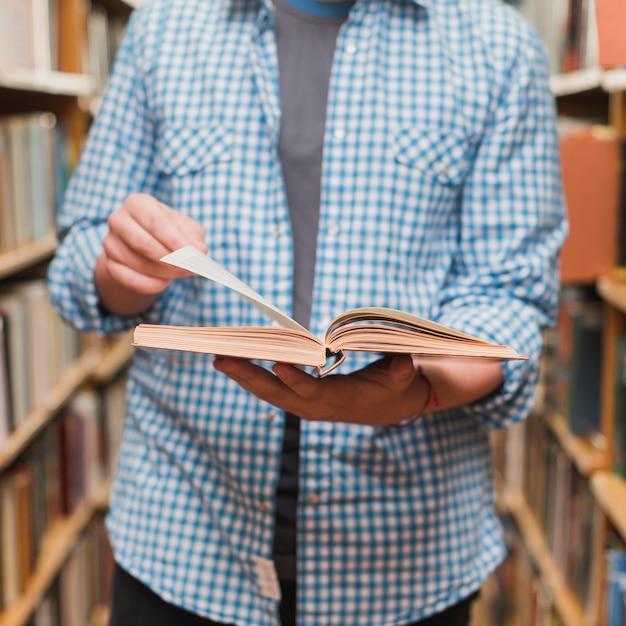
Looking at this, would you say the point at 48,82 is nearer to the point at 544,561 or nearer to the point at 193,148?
the point at 193,148

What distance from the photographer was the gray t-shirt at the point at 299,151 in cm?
97

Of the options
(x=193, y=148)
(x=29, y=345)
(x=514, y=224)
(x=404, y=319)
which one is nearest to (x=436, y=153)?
(x=514, y=224)

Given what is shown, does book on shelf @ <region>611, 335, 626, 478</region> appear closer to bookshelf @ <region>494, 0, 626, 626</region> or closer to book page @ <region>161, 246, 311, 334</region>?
bookshelf @ <region>494, 0, 626, 626</region>

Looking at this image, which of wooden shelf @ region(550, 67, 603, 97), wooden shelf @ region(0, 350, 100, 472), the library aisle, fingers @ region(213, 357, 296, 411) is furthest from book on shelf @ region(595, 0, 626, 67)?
wooden shelf @ region(0, 350, 100, 472)

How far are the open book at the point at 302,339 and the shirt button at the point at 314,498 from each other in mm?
328

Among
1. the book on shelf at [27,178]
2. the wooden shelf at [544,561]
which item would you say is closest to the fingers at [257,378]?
the book on shelf at [27,178]

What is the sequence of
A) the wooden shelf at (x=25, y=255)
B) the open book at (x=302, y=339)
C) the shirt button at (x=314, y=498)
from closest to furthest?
the open book at (x=302, y=339) < the shirt button at (x=314, y=498) < the wooden shelf at (x=25, y=255)

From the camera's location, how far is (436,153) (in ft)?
3.22

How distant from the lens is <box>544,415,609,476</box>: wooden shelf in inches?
67.3

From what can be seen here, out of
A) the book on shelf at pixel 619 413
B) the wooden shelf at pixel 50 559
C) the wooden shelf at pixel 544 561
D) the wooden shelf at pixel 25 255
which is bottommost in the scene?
the wooden shelf at pixel 544 561

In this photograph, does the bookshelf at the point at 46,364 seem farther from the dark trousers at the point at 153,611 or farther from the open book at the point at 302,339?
the open book at the point at 302,339

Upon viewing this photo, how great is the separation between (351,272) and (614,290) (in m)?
0.75

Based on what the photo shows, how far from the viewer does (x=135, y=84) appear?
1048mm

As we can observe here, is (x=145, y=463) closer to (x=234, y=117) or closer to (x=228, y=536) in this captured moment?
(x=228, y=536)
